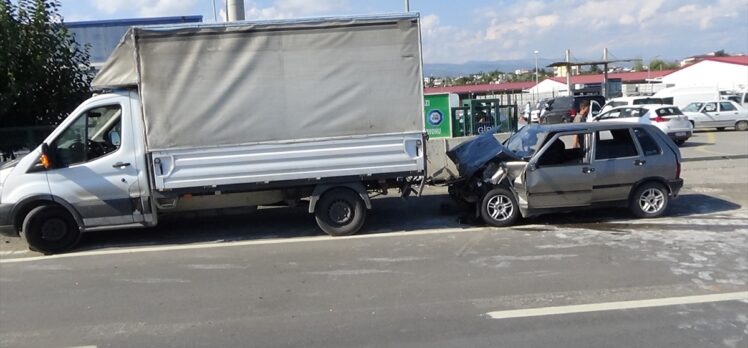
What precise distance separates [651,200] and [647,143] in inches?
33.4

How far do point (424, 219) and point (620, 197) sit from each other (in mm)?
2922

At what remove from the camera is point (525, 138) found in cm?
973

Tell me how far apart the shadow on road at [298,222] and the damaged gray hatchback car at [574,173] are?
38 cm

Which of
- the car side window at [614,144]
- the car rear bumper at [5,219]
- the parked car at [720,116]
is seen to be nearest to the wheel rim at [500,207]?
the car side window at [614,144]

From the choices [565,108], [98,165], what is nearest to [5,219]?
[98,165]

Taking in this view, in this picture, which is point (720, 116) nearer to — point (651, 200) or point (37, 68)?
point (651, 200)

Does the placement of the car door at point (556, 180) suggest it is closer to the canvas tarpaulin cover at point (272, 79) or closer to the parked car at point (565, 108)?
the canvas tarpaulin cover at point (272, 79)

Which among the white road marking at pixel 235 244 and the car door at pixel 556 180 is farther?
the car door at pixel 556 180

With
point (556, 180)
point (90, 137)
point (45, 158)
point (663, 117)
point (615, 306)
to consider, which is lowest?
point (615, 306)

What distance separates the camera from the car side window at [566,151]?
9.09 m

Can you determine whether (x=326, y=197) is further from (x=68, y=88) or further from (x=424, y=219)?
(x=68, y=88)

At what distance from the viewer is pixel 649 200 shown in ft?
30.5

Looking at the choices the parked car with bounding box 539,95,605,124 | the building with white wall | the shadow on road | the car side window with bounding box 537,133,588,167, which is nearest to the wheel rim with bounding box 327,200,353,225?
the shadow on road

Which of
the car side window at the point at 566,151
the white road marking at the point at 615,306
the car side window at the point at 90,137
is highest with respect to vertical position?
the car side window at the point at 90,137
